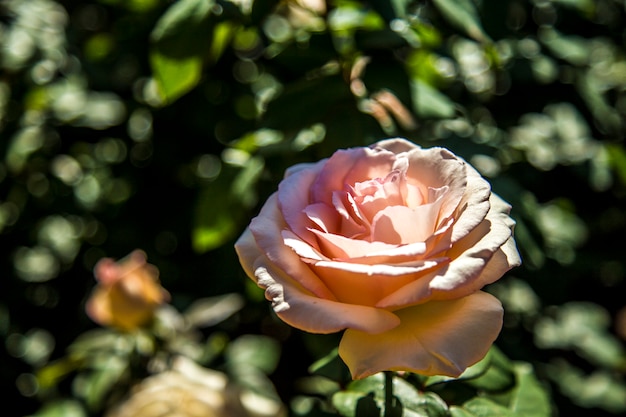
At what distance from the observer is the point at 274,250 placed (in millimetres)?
662

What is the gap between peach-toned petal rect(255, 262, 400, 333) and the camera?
0.60m

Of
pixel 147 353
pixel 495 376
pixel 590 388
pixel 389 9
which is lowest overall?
pixel 590 388

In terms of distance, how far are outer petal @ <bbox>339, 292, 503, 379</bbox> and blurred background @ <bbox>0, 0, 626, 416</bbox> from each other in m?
0.43

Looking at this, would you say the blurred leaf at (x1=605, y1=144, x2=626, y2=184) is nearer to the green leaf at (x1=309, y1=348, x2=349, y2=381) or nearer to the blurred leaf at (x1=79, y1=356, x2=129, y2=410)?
the green leaf at (x1=309, y1=348, x2=349, y2=381)

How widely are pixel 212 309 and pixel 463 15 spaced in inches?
28.6

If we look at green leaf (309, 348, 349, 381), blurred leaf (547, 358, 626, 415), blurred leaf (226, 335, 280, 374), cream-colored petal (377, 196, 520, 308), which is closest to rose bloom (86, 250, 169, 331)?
blurred leaf (226, 335, 280, 374)

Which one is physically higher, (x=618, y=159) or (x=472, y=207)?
(x=472, y=207)

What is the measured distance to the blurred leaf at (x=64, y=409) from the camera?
1.40 metres

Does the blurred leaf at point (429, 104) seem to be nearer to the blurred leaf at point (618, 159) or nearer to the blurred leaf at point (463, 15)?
the blurred leaf at point (463, 15)

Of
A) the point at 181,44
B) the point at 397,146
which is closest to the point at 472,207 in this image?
the point at 397,146

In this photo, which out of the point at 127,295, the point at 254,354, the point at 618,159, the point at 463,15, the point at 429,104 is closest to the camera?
the point at 463,15

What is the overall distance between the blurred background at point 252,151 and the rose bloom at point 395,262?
36 centimetres

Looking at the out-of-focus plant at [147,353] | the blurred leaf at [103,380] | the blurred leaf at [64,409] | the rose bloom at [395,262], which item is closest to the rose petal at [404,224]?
the rose bloom at [395,262]

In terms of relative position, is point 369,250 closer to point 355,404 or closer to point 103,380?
point 355,404
